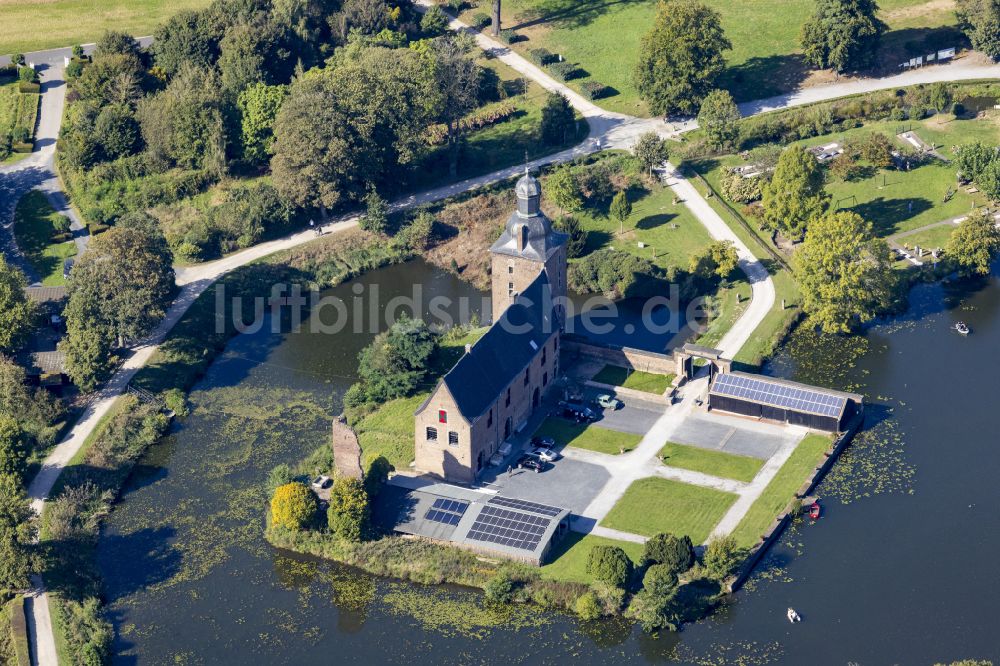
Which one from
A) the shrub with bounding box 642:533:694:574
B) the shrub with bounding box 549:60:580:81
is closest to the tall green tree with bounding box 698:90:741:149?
the shrub with bounding box 549:60:580:81

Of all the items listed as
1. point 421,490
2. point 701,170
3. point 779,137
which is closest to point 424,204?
point 701,170

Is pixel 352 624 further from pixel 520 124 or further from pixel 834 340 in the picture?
pixel 520 124

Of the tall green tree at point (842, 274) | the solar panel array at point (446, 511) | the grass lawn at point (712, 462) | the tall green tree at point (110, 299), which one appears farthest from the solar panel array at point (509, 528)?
the tall green tree at point (110, 299)

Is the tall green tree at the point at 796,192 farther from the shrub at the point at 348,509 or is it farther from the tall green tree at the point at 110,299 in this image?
the tall green tree at the point at 110,299

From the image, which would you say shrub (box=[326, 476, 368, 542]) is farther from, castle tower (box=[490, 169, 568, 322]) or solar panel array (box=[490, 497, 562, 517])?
castle tower (box=[490, 169, 568, 322])

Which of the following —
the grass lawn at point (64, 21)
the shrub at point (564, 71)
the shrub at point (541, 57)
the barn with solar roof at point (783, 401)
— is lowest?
the barn with solar roof at point (783, 401)
